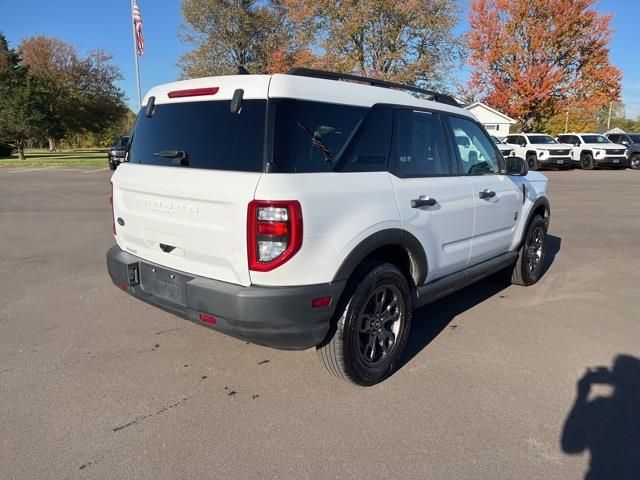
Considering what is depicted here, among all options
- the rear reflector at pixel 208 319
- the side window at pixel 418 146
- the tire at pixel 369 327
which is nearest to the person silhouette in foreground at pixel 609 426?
the tire at pixel 369 327

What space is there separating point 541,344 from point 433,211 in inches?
59.3

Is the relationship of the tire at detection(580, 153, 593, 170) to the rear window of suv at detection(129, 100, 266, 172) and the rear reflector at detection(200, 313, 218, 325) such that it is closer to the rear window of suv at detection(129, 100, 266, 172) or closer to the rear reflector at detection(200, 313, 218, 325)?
the rear window of suv at detection(129, 100, 266, 172)

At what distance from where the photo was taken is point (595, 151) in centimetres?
2617

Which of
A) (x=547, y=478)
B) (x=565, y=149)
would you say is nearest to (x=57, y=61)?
(x=565, y=149)

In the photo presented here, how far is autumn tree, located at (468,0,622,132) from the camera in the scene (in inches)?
1303

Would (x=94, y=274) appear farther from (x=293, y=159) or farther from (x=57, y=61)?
(x=57, y=61)

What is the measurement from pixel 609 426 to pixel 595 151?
2719cm

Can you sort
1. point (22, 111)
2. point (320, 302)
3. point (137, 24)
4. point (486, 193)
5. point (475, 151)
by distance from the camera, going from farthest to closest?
point (22, 111) < point (137, 24) < point (475, 151) < point (486, 193) < point (320, 302)

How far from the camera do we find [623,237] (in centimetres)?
848

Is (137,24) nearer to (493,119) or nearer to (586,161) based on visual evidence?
(586,161)

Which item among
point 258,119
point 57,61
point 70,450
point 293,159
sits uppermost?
point 57,61

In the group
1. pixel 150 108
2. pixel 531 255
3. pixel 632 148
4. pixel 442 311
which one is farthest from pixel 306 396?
pixel 632 148

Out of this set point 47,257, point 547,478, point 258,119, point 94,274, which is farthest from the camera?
point 47,257

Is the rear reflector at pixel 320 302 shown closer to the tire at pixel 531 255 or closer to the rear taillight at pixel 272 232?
the rear taillight at pixel 272 232
